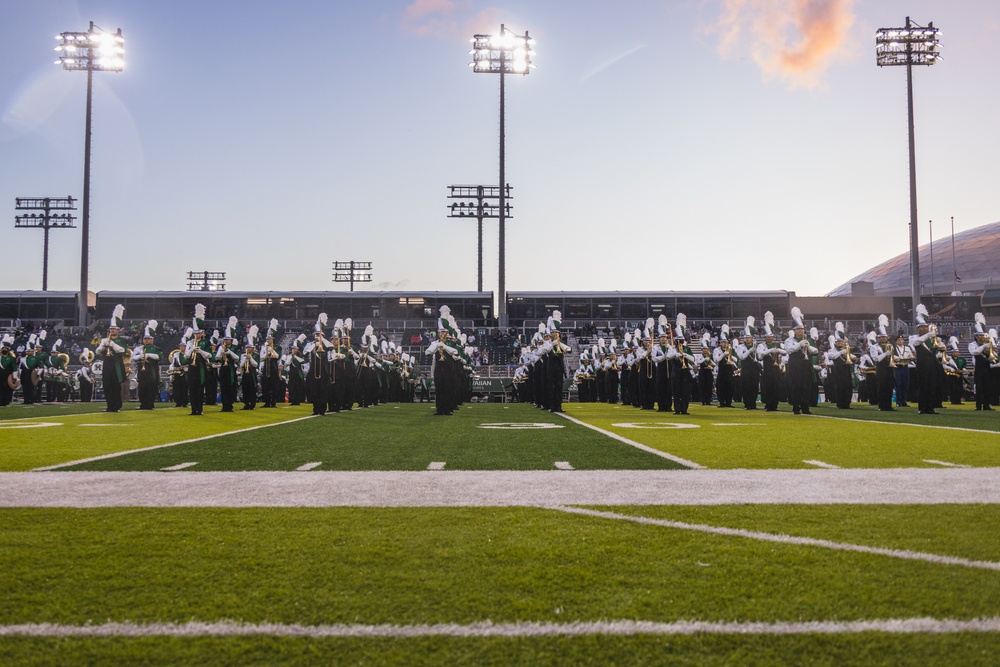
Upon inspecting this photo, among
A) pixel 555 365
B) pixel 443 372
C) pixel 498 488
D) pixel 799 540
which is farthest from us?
pixel 555 365

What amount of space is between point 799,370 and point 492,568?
16.8 metres

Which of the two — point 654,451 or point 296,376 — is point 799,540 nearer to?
point 654,451

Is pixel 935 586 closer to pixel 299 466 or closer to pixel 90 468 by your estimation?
pixel 299 466

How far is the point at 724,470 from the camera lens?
261 inches

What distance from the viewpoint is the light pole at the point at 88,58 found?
150 feet

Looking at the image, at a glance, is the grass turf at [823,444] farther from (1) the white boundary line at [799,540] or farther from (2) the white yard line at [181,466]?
(2) the white yard line at [181,466]

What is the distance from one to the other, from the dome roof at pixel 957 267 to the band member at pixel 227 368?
95959mm

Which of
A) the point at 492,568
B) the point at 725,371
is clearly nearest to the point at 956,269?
the point at 725,371

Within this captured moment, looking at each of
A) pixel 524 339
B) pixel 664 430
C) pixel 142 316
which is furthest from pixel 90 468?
pixel 142 316

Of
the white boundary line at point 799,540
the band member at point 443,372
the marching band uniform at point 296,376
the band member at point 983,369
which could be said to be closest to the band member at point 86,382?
the marching band uniform at point 296,376

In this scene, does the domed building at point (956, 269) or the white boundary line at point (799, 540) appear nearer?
the white boundary line at point (799, 540)

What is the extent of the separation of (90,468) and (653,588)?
5447 mm

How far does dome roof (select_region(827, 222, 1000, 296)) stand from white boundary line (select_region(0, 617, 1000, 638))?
108475 millimetres

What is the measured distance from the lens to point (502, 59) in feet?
159
